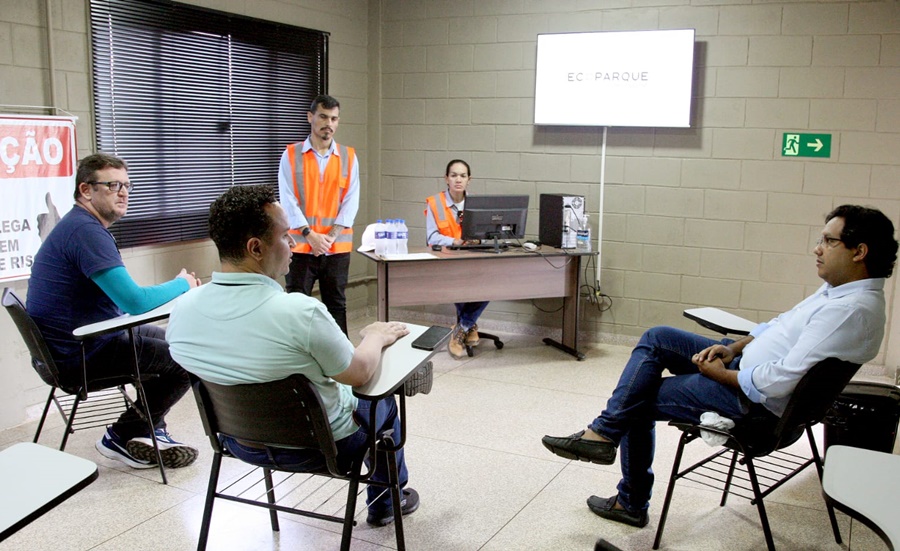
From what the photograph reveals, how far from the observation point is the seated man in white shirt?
242 cm

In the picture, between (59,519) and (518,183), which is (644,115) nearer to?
(518,183)

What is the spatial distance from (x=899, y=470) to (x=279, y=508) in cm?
164

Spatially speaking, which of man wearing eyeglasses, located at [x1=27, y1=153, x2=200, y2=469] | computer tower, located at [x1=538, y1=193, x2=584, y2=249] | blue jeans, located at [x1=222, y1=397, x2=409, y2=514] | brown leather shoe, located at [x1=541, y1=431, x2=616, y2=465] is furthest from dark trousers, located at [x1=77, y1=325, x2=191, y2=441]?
computer tower, located at [x1=538, y1=193, x2=584, y2=249]

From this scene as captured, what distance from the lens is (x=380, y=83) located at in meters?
6.00

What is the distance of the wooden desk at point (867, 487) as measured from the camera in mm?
1454

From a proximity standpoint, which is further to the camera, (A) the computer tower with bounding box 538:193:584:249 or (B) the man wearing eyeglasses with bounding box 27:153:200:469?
(A) the computer tower with bounding box 538:193:584:249

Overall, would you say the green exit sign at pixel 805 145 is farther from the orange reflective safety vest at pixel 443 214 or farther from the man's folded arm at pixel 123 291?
the man's folded arm at pixel 123 291

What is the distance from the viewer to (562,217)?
5.11 m

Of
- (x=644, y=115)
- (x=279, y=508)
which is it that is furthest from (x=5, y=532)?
(x=644, y=115)

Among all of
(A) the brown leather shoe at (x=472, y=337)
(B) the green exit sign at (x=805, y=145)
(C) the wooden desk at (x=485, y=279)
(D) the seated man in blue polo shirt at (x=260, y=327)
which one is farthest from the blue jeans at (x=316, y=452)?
(B) the green exit sign at (x=805, y=145)

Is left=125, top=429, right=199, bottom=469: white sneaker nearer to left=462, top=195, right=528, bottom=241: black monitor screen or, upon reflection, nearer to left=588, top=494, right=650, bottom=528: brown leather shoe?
left=588, top=494, right=650, bottom=528: brown leather shoe

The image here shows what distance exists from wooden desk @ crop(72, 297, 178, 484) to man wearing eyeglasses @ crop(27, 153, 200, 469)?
0.03m

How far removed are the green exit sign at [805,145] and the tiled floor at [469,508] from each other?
82.9 inches

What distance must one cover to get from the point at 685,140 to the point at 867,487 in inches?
153
